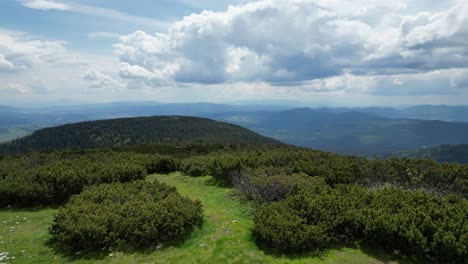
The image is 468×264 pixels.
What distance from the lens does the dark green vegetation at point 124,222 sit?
889 centimetres

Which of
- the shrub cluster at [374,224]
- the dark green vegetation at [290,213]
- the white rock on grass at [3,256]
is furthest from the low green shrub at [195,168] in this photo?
the white rock on grass at [3,256]

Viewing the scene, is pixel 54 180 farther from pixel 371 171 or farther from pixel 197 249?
pixel 371 171

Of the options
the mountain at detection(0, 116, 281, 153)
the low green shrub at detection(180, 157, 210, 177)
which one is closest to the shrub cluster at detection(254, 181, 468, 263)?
the low green shrub at detection(180, 157, 210, 177)

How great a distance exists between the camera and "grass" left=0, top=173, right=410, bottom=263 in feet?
27.5

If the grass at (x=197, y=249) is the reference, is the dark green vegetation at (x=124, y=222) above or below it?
above

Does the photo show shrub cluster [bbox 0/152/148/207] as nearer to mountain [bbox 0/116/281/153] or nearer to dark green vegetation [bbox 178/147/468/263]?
dark green vegetation [bbox 178/147/468/263]

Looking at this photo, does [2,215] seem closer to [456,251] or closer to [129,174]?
[129,174]

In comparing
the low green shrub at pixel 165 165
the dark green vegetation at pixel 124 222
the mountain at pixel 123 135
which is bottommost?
the mountain at pixel 123 135

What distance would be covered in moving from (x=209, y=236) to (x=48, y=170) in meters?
10.1

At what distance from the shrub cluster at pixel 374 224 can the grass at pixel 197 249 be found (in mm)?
492

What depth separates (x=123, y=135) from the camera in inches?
6762

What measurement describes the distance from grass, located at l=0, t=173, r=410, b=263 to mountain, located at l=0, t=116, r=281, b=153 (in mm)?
144239

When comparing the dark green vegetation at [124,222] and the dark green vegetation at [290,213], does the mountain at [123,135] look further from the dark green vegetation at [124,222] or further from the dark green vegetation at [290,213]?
the dark green vegetation at [124,222]

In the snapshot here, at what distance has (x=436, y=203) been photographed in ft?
32.5
